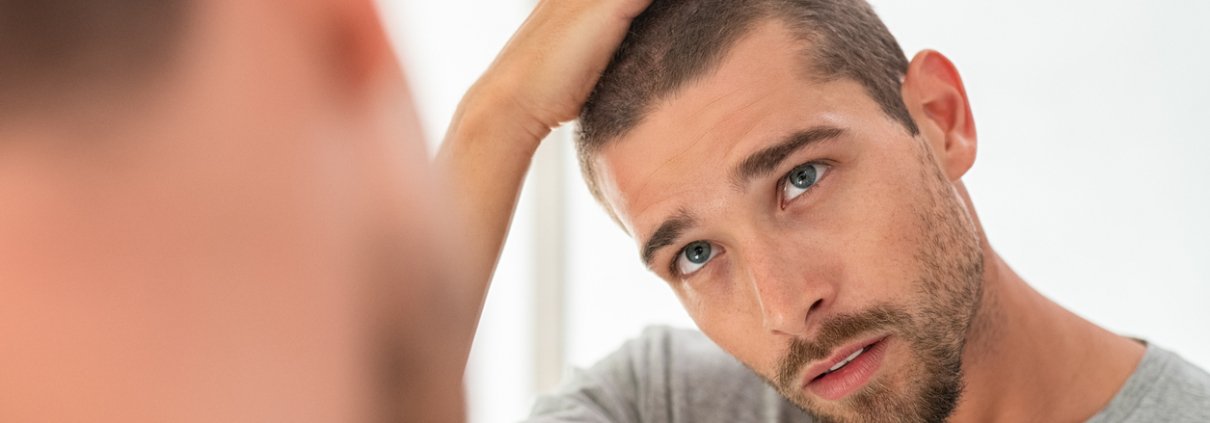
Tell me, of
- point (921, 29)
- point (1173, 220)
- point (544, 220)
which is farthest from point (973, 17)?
point (544, 220)

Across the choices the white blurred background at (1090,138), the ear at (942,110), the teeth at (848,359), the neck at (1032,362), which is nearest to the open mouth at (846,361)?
the teeth at (848,359)

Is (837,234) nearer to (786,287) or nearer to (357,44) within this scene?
(786,287)

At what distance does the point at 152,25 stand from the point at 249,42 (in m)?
0.04

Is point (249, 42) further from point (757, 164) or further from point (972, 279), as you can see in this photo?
point (972, 279)

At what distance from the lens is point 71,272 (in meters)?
0.39

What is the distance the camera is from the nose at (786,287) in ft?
4.46

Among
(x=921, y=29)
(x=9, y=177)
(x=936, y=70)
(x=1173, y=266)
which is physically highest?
(x=921, y=29)

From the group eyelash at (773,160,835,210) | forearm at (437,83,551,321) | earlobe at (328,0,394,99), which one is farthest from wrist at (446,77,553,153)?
earlobe at (328,0,394,99)

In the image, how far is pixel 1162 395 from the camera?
57.5 inches

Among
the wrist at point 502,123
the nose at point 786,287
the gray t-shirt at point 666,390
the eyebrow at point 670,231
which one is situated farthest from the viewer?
the gray t-shirt at point 666,390

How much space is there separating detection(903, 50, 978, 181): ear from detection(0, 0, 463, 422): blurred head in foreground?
128 cm

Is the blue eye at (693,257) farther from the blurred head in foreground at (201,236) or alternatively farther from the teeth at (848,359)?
the blurred head in foreground at (201,236)

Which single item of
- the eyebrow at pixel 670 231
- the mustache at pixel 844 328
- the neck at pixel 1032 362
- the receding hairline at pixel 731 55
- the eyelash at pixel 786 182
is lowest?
the neck at pixel 1032 362

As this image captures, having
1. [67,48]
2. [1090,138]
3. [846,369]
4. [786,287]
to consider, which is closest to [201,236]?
[67,48]
